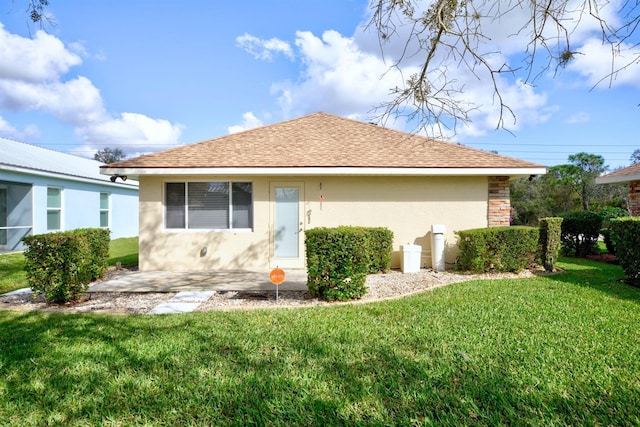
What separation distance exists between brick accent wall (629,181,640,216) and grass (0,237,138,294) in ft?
56.1

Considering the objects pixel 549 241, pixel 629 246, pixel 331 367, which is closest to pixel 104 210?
pixel 331 367

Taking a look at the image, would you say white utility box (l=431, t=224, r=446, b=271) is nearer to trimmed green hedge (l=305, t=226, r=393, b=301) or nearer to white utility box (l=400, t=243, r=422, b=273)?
white utility box (l=400, t=243, r=422, b=273)

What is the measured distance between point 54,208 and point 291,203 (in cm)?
1231

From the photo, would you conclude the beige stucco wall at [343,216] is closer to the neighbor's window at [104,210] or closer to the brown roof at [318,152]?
the brown roof at [318,152]

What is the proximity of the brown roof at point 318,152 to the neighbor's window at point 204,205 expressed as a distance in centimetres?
75

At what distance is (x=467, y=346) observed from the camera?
3908 mm

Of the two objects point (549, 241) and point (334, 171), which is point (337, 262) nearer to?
point (334, 171)

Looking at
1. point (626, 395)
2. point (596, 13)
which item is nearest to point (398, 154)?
point (596, 13)

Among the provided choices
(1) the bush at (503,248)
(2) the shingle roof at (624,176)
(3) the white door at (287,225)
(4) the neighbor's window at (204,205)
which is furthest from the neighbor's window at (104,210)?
(2) the shingle roof at (624,176)

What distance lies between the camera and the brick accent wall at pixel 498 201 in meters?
9.86

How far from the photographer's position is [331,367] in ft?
11.2

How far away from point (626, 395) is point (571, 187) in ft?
96.9

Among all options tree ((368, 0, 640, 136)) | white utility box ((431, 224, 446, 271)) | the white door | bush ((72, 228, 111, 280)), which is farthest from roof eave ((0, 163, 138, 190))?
white utility box ((431, 224, 446, 271))

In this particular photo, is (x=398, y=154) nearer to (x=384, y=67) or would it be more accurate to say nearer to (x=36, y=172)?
(x=384, y=67)
